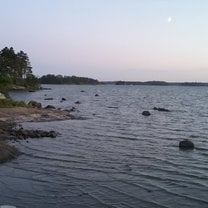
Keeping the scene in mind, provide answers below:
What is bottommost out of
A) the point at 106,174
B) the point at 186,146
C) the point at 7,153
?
the point at 106,174

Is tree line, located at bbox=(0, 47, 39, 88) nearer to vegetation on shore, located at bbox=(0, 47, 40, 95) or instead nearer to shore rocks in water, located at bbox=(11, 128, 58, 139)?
vegetation on shore, located at bbox=(0, 47, 40, 95)

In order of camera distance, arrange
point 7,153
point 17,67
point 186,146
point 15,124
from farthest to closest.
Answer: point 17,67
point 15,124
point 186,146
point 7,153

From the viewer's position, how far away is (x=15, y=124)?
4100 centimetres

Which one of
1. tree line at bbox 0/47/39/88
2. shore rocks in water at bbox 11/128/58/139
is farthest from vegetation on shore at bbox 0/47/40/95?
shore rocks in water at bbox 11/128/58/139

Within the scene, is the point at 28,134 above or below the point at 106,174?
above

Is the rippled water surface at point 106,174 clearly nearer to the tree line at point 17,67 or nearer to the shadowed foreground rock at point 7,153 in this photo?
the shadowed foreground rock at point 7,153

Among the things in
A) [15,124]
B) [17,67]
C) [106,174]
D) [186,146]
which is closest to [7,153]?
[106,174]

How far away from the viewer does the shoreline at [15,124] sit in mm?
24688

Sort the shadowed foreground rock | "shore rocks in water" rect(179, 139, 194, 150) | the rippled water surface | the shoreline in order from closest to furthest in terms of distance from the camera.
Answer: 1. the rippled water surface
2. the shadowed foreground rock
3. the shoreline
4. "shore rocks in water" rect(179, 139, 194, 150)

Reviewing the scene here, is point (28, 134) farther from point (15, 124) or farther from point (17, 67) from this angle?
point (17, 67)

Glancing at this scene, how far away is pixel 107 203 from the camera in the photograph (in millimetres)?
16094

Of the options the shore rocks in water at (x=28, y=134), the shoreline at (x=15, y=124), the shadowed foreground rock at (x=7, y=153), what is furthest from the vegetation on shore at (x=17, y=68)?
the shadowed foreground rock at (x=7, y=153)

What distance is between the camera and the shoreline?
2469 centimetres

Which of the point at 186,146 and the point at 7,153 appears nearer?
the point at 7,153
